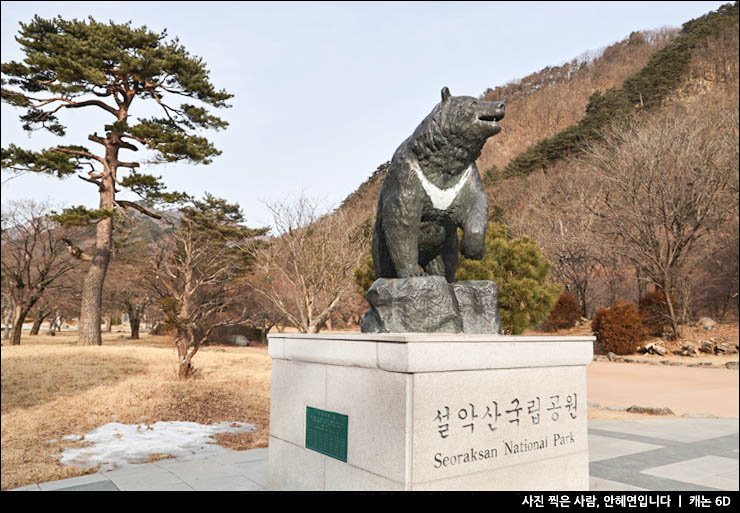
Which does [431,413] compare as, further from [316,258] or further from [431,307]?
[316,258]

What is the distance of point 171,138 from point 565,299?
16.3 metres

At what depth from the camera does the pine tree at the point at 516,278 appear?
40.8 feet

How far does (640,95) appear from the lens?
33.5 metres

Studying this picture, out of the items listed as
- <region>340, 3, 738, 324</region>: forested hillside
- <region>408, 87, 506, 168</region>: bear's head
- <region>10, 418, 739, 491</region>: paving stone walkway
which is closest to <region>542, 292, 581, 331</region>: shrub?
<region>340, 3, 738, 324</region>: forested hillside

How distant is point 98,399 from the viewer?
962 centimetres

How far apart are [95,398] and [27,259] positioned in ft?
39.6

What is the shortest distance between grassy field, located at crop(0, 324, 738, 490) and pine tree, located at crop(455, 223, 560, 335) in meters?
3.88

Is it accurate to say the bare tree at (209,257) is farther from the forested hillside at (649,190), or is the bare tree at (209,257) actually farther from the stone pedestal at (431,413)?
the stone pedestal at (431,413)

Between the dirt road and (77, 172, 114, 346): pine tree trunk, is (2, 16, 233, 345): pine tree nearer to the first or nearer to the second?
(77, 172, 114, 346): pine tree trunk

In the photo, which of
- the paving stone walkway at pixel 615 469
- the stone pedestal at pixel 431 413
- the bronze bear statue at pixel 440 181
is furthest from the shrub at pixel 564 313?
the bronze bear statue at pixel 440 181

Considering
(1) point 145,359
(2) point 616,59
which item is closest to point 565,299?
(1) point 145,359

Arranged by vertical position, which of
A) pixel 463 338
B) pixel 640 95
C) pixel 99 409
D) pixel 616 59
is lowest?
pixel 99 409

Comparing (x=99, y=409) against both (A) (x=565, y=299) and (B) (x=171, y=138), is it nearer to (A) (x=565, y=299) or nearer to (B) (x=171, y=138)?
(B) (x=171, y=138)

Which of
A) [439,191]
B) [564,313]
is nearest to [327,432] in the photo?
[439,191]
